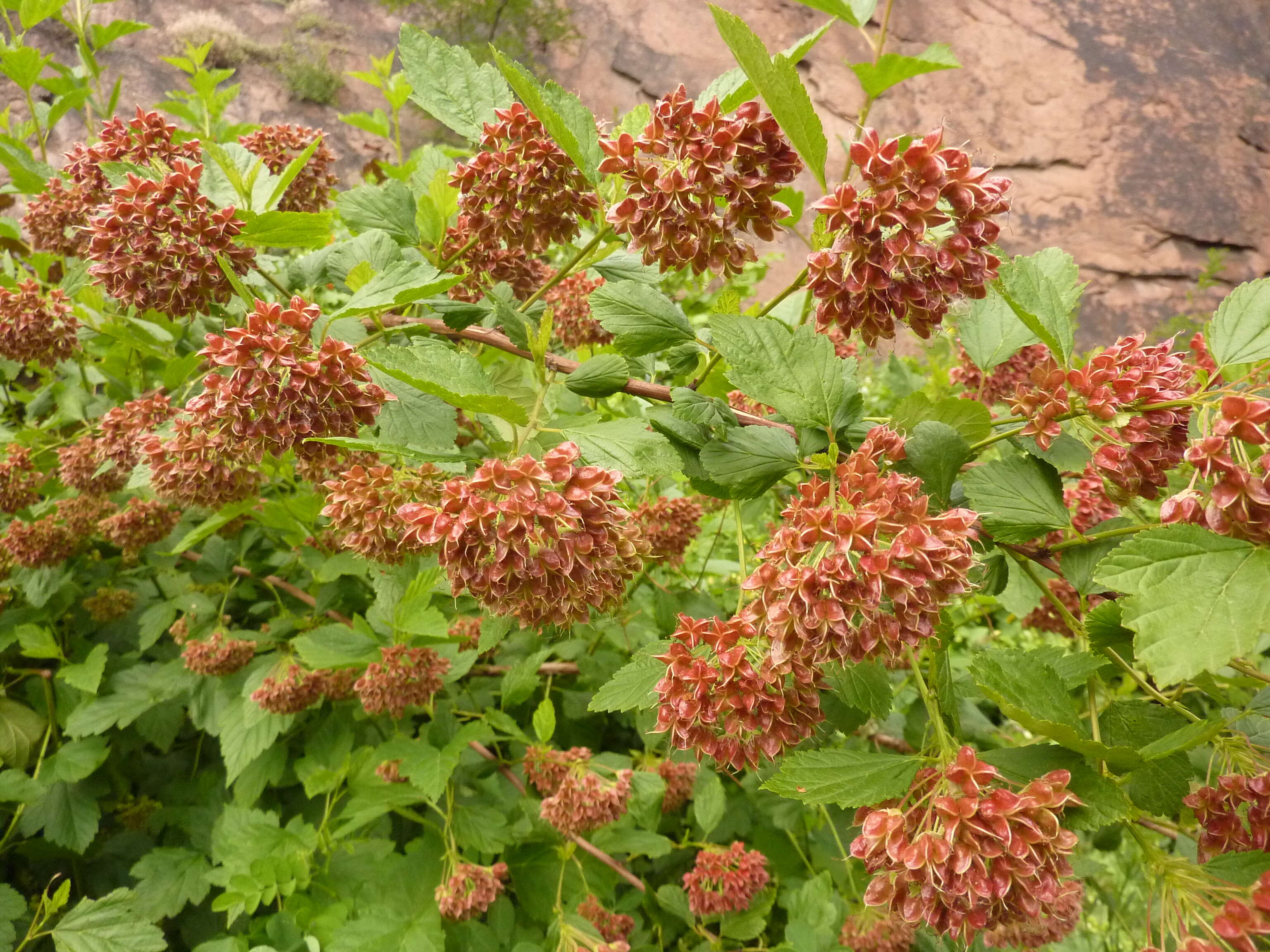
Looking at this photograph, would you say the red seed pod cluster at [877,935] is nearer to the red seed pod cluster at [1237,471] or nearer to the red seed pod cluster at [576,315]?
the red seed pod cluster at [1237,471]

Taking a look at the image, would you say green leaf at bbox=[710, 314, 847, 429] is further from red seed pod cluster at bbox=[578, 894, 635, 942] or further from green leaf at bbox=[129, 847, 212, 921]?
green leaf at bbox=[129, 847, 212, 921]

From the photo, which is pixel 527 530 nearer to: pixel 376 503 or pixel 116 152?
pixel 376 503

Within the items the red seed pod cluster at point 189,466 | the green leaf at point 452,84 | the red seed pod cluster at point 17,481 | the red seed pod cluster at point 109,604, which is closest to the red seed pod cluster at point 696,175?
the green leaf at point 452,84

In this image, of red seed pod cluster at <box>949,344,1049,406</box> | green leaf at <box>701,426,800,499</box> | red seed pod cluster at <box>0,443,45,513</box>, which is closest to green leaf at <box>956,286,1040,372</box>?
red seed pod cluster at <box>949,344,1049,406</box>

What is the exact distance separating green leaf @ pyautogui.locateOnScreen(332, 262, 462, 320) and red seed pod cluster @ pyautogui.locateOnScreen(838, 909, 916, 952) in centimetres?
128

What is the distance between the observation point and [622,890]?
174 centimetres

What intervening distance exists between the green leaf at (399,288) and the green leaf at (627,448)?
0.62 ft

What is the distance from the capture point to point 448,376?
28.5 inches

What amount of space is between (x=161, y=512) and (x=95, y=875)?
3.24 feet

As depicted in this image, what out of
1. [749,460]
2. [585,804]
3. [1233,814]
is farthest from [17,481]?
[1233,814]

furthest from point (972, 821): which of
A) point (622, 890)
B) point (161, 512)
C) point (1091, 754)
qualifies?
point (161, 512)

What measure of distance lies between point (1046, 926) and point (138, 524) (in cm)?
163

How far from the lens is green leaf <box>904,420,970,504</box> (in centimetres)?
74

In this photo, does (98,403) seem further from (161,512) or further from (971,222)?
(971,222)
